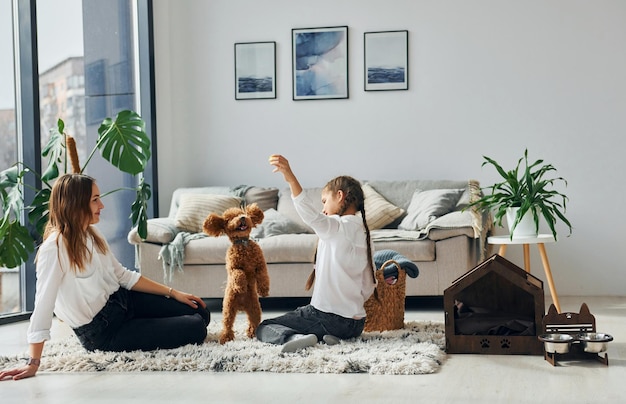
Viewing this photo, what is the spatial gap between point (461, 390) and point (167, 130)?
13.3ft

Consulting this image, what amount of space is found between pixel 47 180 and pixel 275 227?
1.49 m

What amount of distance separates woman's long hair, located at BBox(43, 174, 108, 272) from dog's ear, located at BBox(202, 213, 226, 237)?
0.58 metres

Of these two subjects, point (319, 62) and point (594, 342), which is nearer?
point (594, 342)

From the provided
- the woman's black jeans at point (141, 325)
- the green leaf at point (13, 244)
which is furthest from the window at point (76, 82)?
the woman's black jeans at point (141, 325)

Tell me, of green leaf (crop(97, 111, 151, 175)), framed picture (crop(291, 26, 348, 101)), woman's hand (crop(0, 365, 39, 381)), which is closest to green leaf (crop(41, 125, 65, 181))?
green leaf (crop(97, 111, 151, 175))

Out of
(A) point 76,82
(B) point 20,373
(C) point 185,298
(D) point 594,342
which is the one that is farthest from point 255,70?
→ (D) point 594,342

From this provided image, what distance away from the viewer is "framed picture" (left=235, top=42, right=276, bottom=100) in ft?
20.6

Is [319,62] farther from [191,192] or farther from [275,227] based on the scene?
[275,227]

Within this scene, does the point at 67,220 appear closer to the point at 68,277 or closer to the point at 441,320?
the point at 68,277

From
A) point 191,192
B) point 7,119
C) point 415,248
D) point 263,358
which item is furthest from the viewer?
point 191,192

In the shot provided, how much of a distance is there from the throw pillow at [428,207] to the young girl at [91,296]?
6.48ft

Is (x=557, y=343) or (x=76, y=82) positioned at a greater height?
(x=76, y=82)

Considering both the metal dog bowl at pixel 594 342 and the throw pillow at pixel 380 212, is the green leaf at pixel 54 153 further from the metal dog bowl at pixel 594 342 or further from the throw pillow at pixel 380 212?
the metal dog bowl at pixel 594 342

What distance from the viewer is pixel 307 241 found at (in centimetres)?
511
